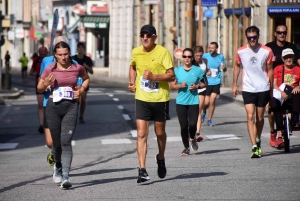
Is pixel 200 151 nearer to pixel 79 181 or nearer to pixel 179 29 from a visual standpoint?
pixel 79 181

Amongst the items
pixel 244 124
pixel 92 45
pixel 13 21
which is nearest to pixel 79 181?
pixel 244 124

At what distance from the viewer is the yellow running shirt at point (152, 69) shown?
10.7 m

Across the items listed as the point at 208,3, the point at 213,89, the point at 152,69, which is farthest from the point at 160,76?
the point at 208,3

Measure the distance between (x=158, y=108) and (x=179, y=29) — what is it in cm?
4154

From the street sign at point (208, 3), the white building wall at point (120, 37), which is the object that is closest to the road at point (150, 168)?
the street sign at point (208, 3)

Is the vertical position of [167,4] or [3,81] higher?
[167,4]

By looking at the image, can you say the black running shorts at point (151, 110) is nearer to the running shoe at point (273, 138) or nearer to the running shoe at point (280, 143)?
the running shoe at point (280, 143)

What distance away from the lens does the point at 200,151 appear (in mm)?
14867

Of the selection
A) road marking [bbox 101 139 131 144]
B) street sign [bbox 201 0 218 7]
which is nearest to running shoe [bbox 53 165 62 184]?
road marking [bbox 101 139 131 144]

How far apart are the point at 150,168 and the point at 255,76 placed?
2186 mm

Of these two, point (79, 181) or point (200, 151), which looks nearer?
point (79, 181)

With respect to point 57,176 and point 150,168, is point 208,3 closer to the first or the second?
point 150,168

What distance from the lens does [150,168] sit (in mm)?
12484

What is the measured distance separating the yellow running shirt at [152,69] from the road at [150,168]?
982 millimetres
